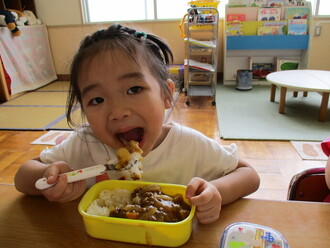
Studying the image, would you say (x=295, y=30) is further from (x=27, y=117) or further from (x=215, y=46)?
(x=27, y=117)

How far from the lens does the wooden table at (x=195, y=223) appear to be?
453 mm

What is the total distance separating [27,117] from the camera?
283 centimetres

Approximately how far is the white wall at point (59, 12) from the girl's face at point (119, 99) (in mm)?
→ 4124

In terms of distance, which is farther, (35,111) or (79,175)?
(35,111)

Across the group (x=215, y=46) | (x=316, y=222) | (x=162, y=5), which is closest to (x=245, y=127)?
(x=215, y=46)

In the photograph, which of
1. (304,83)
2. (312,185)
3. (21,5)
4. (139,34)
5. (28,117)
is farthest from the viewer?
(21,5)

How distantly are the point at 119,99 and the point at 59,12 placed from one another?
435cm

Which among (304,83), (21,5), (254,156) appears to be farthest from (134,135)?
(21,5)

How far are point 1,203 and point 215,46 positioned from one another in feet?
9.33

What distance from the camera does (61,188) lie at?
515 mm

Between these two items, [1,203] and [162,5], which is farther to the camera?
[162,5]

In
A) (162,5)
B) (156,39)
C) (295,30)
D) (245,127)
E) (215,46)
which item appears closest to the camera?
(156,39)

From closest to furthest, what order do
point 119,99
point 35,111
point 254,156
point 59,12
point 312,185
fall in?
point 119,99 → point 312,185 → point 254,156 → point 35,111 → point 59,12

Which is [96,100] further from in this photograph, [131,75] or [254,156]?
[254,156]
